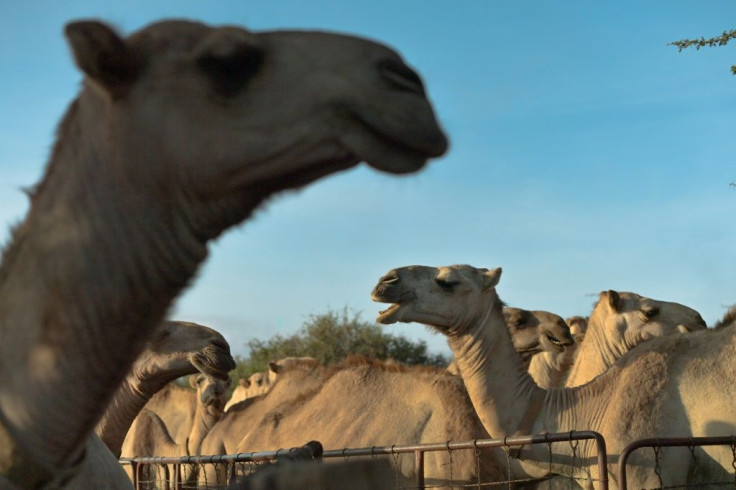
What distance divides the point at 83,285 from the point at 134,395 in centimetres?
623

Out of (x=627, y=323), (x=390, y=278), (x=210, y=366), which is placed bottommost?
(x=210, y=366)

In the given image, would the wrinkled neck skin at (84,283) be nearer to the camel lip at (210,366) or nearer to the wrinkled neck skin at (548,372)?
the camel lip at (210,366)

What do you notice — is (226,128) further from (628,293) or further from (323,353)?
(323,353)

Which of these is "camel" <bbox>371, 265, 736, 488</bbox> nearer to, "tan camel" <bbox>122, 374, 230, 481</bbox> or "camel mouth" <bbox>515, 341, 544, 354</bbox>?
"camel mouth" <bbox>515, 341, 544, 354</bbox>

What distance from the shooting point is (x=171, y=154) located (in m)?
2.17

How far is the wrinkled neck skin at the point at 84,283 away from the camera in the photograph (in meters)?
2.08

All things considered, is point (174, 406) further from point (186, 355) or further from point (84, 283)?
point (84, 283)

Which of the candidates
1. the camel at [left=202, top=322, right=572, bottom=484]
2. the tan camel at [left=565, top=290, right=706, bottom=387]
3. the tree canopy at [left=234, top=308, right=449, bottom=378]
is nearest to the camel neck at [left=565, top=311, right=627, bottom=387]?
the tan camel at [left=565, top=290, right=706, bottom=387]

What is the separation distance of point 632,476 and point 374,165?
6064mm

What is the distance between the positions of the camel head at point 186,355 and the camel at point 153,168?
18.7ft

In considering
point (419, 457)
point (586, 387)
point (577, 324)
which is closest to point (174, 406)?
point (577, 324)

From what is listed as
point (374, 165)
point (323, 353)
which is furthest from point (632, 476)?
point (323, 353)

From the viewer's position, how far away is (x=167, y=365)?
8.09m

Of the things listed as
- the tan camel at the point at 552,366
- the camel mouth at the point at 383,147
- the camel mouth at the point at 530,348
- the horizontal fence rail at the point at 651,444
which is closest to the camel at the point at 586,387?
the horizontal fence rail at the point at 651,444
